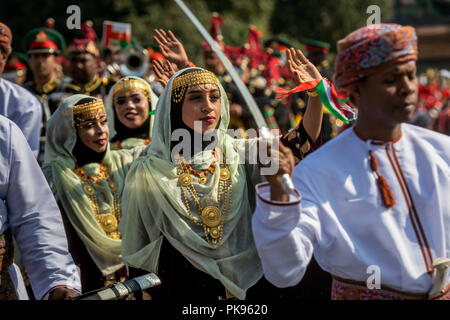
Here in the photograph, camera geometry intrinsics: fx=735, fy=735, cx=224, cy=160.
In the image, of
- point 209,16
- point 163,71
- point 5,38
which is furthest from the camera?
point 209,16

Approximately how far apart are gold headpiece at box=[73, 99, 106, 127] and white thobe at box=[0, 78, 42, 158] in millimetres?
671

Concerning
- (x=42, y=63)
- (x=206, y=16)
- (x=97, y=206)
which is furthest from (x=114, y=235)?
(x=206, y=16)

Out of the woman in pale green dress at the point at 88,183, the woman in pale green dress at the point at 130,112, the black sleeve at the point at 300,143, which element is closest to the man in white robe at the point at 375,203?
the black sleeve at the point at 300,143

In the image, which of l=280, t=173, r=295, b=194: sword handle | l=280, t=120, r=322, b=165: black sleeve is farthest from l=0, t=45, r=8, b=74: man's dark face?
l=280, t=173, r=295, b=194: sword handle

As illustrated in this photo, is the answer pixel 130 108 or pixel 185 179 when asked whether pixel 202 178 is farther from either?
pixel 130 108

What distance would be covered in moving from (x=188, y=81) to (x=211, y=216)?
77 cm

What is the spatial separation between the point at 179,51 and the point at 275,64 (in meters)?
7.49

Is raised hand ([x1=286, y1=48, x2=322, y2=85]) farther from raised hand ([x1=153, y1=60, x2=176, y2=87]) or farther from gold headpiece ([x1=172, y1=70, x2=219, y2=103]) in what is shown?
raised hand ([x1=153, y1=60, x2=176, y2=87])

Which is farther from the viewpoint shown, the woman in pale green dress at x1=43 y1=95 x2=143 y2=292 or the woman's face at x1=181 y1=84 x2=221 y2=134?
the woman in pale green dress at x1=43 y1=95 x2=143 y2=292

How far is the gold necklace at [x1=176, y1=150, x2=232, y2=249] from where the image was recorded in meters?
3.98

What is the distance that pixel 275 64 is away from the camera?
482 inches

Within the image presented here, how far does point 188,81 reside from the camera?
4125mm

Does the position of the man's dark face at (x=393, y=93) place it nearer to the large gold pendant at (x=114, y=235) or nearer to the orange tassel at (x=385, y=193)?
the orange tassel at (x=385, y=193)

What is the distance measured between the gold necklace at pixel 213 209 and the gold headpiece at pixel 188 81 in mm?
469
